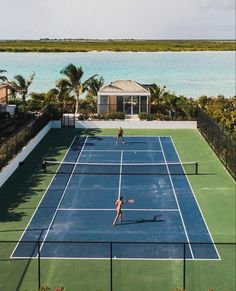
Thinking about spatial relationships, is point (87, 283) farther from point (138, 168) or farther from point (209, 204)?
point (138, 168)

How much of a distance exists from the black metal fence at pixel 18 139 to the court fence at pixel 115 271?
1043 centimetres

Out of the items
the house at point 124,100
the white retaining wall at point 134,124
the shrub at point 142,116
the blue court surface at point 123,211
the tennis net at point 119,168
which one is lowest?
the blue court surface at point 123,211

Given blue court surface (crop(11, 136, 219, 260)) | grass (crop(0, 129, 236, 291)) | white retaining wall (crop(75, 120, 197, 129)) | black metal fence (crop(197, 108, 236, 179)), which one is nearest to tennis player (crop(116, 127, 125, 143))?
blue court surface (crop(11, 136, 219, 260))

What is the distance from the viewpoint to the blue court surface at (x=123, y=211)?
1978 centimetres

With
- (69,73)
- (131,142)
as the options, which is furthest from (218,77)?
(131,142)

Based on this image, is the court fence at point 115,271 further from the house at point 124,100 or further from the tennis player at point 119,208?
the house at point 124,100

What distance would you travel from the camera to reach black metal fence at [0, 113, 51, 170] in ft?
98.1

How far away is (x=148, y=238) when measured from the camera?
69.7ft

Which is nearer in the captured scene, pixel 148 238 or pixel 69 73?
pixel 148 238

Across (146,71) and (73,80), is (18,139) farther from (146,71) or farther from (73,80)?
(146,71)

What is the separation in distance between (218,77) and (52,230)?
92688mm

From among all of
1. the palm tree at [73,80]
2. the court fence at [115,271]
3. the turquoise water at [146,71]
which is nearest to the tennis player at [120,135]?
the palm tree at [73,80]

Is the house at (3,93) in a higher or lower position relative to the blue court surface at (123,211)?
higher

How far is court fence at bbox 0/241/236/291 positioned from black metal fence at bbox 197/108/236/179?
10.8 m
